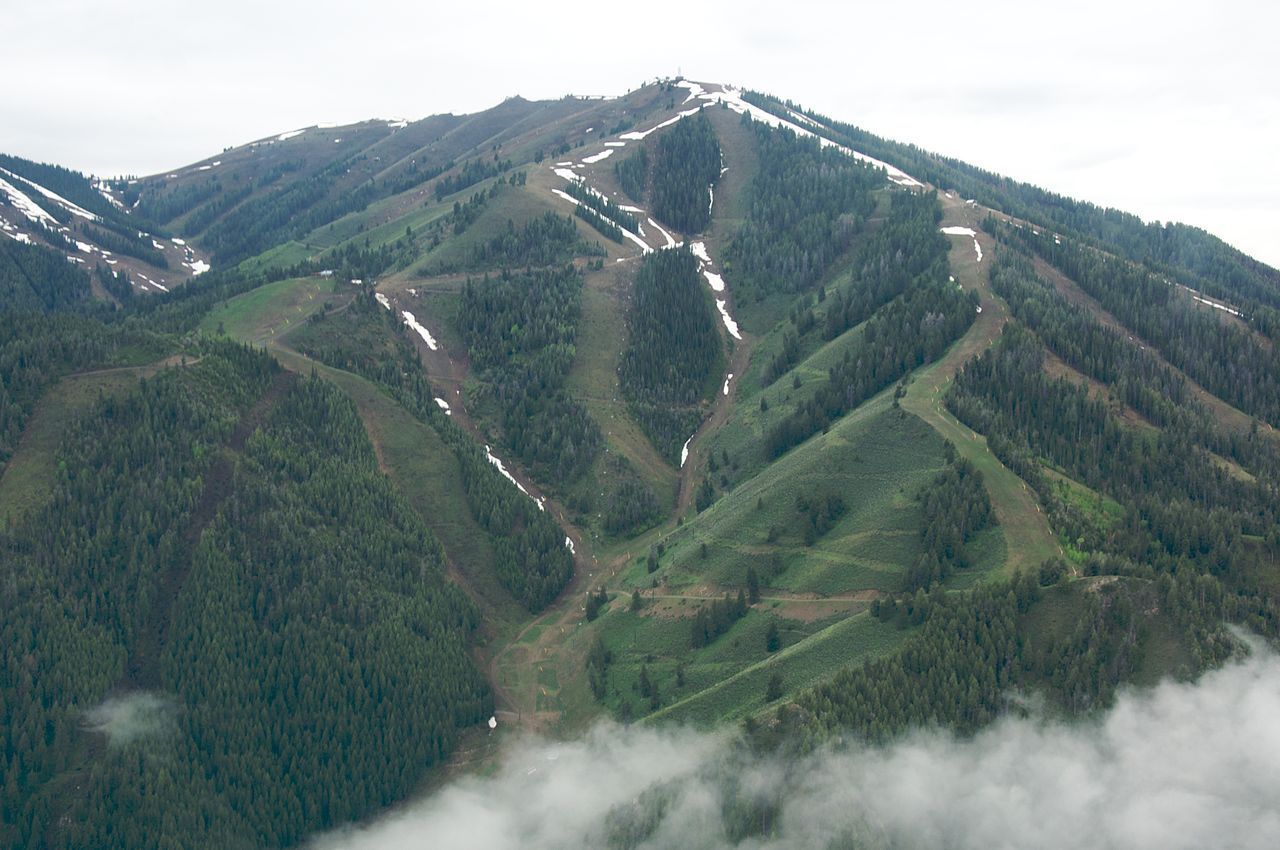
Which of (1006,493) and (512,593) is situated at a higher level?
(1006,493)

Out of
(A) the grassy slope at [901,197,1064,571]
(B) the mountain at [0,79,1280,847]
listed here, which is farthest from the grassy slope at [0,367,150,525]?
(A) the grassy slope at [901,197,1064,571]

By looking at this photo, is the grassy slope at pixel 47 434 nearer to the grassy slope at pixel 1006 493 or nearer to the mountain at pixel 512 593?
the mountain at pixel 512 593

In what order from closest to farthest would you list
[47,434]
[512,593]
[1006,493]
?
[1006,493] < [47,434] < [512,593]

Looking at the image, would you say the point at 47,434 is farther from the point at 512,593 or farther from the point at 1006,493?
the point at 1006,493

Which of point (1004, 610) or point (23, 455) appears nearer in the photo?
point (1004, 610)

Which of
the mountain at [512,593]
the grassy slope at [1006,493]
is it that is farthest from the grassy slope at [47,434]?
the grassy slope at [1006,493]

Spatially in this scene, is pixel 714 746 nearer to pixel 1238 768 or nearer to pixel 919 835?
pixel 919 835

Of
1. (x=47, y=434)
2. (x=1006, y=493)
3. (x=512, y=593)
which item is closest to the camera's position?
(x=1006, y=493)

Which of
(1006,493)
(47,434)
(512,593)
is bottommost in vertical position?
(512,593)

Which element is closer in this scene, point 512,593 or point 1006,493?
point 1006,493

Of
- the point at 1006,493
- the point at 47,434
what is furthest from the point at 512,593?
the point at 1006,493

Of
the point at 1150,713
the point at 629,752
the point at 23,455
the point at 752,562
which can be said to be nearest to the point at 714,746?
the point at 629,752
